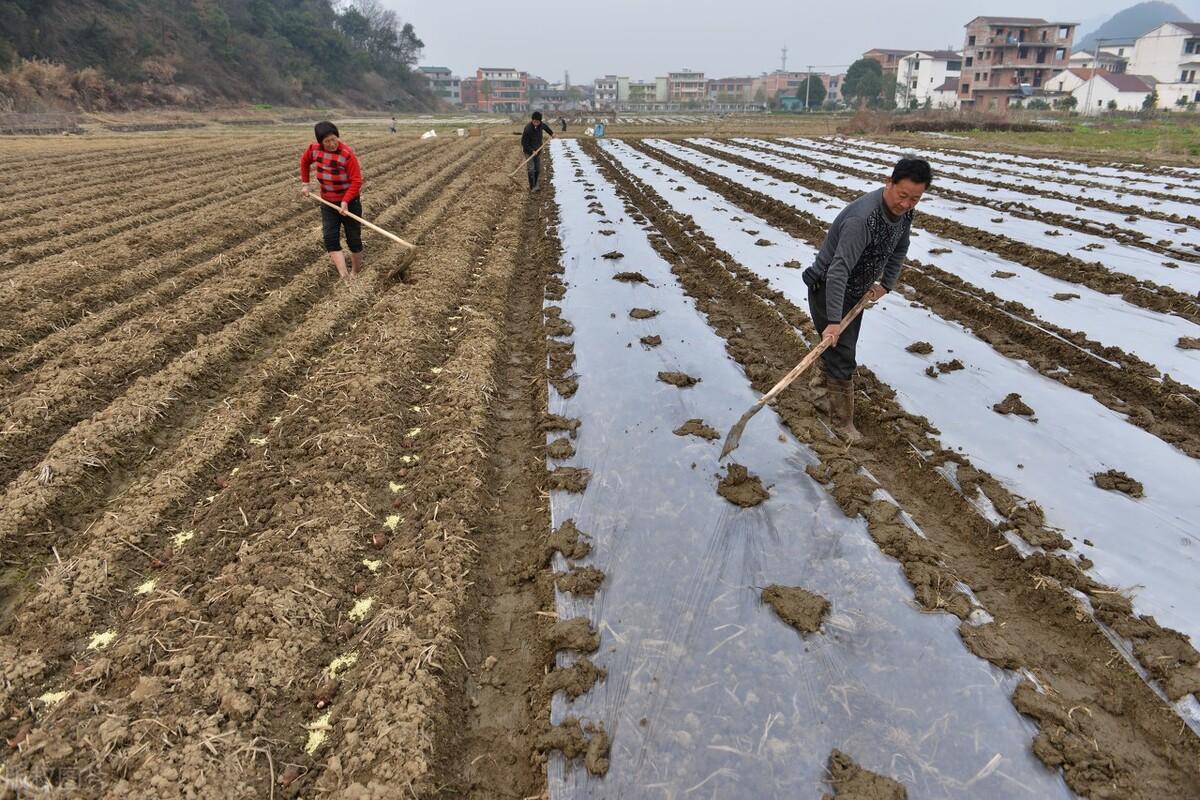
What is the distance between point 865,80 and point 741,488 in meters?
81.7

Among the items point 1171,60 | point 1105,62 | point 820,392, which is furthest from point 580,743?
point 1105,62

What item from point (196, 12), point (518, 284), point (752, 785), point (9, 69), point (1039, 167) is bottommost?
point (752, 785)

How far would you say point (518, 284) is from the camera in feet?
26.4

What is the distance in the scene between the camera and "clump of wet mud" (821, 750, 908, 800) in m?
2.16

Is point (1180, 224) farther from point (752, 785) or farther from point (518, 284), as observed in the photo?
point (752, 785)

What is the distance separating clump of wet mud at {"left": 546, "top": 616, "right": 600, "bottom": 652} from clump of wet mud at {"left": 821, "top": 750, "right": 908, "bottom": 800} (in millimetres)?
1022

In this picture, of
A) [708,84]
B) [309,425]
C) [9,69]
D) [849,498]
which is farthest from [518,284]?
[708,84]

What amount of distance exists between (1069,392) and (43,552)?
268 inches

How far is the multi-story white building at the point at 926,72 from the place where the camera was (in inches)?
2950

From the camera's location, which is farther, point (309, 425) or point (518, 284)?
point (518, 284)

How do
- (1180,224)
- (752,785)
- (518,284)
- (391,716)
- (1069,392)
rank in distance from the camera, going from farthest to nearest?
1. (1180,224)
2. (518,284)
3. (1069,392)
4. (391,716)
5. (752,785)

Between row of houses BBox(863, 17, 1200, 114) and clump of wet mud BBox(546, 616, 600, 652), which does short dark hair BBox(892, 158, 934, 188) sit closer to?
clump of wet mud BBox(546, 616, 600, 652)

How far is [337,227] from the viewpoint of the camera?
7.27 metres

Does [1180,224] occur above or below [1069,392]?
above
